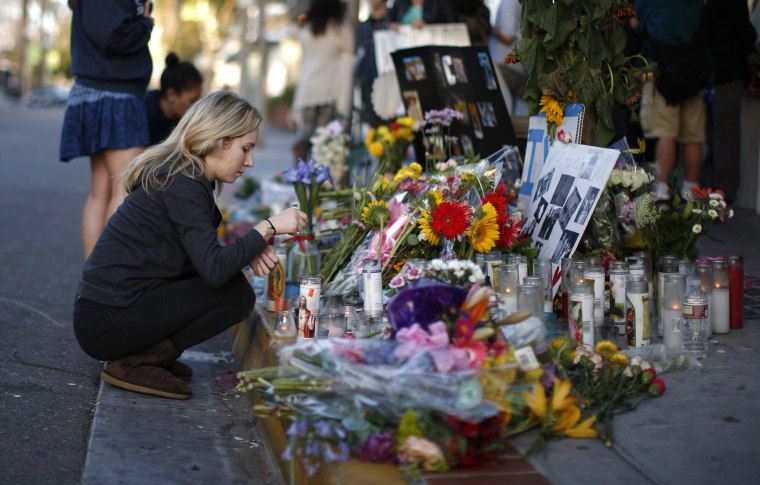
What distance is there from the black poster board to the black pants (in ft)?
7.53

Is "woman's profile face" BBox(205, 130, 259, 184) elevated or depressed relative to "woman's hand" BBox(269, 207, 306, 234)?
elevated

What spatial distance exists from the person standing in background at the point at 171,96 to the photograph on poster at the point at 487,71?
1.86 metres

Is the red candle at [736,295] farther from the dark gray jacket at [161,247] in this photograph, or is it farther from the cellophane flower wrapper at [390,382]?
the dark gray jacket at [161,247]

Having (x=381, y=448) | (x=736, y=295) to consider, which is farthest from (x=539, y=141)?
(x=381, y=448)

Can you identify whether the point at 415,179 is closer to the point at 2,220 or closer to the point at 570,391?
the point at 570,391

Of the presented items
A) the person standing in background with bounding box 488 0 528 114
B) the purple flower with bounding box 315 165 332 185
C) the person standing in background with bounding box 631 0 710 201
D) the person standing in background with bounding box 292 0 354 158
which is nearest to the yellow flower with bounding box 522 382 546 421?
the purple flower with bounding box 315 165 332 185

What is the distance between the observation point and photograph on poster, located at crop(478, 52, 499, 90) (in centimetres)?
651

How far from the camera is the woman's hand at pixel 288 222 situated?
4398 mm

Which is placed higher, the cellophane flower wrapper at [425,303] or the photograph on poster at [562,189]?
the photograph on poster at [562,189]

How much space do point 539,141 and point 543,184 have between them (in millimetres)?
415

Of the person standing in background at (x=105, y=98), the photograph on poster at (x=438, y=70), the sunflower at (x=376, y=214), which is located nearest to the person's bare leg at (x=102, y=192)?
the person standing in background at (x=105, y=98)

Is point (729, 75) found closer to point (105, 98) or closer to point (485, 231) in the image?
point (485, 231)

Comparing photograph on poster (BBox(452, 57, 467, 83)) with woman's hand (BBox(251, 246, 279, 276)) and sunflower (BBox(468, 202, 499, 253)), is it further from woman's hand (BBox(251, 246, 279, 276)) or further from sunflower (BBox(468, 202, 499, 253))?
woman's hand (BBox(251, 246, 279, 276))

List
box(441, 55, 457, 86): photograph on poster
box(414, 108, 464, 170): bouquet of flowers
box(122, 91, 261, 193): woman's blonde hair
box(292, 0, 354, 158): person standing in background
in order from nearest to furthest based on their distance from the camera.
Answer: box(122, 91, 261, 193): woman's blonde hair, box(414, 108, 464, 170): bouquet of flowers, box(441, 55, 457, 86): photograph on poster, box(292, 0, 354, 158): person standing in background
